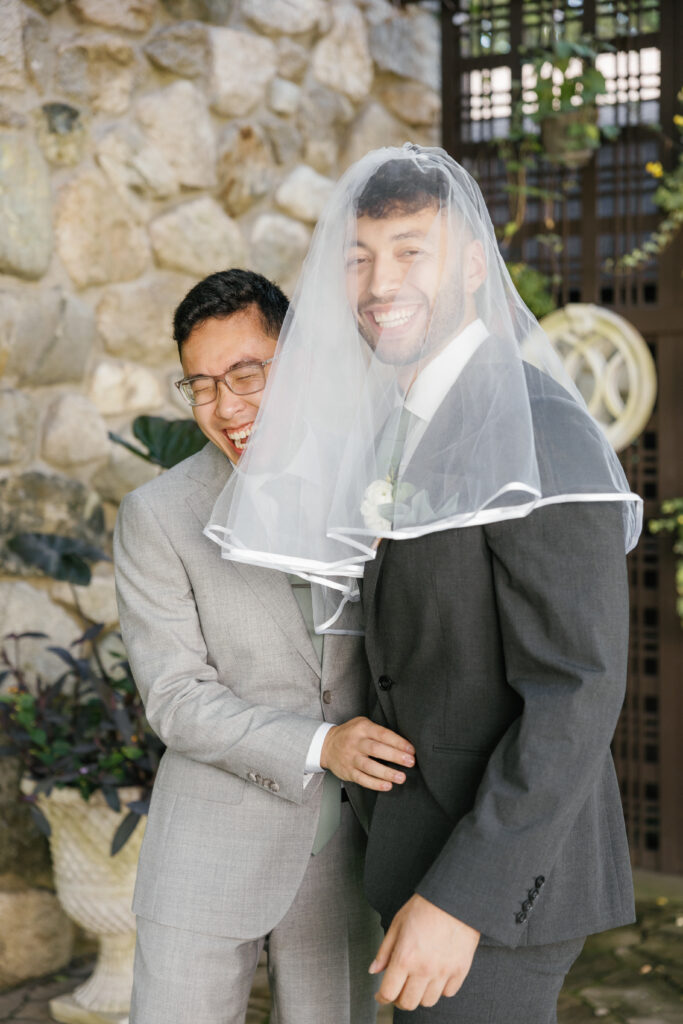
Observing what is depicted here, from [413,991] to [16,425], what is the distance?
6.43ft

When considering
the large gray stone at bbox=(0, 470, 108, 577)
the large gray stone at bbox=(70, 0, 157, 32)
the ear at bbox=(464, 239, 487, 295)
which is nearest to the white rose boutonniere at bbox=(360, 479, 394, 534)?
Result: the ear at bbox=(464, 239, 487, 295)

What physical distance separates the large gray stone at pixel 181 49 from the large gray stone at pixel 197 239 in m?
0.36

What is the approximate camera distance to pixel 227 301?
1675mm

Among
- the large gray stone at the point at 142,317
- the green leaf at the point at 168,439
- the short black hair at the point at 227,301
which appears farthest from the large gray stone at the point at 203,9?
the short black hair at the point at 227,301

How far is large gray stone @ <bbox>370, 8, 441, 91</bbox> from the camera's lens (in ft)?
12.2

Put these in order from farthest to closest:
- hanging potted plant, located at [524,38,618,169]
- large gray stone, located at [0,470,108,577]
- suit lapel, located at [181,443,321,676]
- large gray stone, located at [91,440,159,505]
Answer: hanging potted plant, located at [524,38,618,169] → large gray stone, located at [91,440,159,505] → large gray stone, located at [0,470,108,577] → suit lapel, located at [181,443,321,676]

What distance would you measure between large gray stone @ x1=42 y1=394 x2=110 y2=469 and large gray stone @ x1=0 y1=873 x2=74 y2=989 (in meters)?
1.11

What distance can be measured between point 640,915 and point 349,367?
2724 mm

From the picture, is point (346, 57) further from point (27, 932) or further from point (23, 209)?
point (27, 932)

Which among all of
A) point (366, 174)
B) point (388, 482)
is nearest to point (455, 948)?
point (388, 482)

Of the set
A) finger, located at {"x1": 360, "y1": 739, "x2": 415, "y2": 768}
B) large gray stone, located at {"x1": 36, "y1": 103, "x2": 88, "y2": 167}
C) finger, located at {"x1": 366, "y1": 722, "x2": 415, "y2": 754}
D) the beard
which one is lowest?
finger, located at {"x1": 360, "y1": 739, "x2": 415, "y2": 768}

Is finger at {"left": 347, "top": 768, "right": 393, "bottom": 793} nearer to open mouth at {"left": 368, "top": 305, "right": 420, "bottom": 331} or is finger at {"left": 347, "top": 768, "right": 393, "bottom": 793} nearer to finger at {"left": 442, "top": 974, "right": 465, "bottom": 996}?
finger at {"left": 442, "top": 974, "right": 465, "bottom": 996}

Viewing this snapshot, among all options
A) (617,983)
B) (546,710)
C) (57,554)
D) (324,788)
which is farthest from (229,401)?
(617,983)

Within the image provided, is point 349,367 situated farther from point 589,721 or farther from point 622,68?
point 622,68
